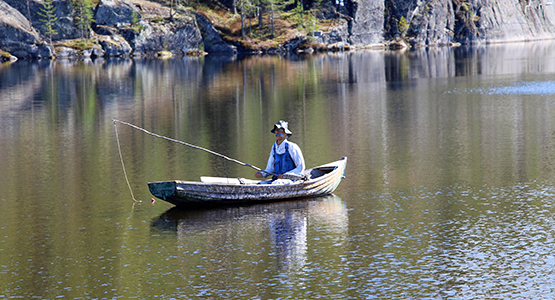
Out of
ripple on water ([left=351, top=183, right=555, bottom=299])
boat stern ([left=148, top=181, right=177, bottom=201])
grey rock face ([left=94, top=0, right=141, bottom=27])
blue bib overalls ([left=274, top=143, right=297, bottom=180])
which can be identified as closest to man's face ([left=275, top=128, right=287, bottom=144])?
blue bib overalls ([left=274, top=143, right=297, bottom=180])

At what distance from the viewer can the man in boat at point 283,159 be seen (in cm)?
2164

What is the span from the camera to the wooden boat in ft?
65.9

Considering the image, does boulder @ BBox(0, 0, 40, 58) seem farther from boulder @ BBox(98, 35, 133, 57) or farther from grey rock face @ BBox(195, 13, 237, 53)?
grey rock face @ BBox(195, 13, 237, 53)

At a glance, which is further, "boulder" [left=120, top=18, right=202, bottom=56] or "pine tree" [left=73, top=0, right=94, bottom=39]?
"boulder" [left=120, top=18, right=202, bottom=56]

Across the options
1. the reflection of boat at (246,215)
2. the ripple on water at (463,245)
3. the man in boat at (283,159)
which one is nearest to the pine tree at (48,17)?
the man in boat at (283,159)

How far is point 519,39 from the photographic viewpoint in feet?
609

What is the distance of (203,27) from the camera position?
138125mm

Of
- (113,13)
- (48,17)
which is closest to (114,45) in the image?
(113,13)

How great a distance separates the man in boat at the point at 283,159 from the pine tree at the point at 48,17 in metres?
111

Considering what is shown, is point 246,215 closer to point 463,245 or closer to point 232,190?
point 232,190

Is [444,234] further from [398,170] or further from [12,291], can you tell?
[12,291]

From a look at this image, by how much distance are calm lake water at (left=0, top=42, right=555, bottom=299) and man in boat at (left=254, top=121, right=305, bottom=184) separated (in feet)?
4.12

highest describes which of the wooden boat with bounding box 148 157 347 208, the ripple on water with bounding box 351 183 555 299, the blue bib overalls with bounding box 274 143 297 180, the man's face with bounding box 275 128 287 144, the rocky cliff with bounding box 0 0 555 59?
the rocky cliff with bounding box 0 0 555 59

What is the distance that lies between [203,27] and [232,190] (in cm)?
12198
